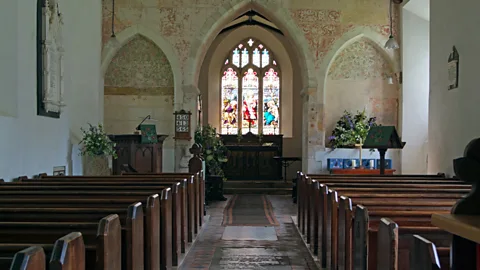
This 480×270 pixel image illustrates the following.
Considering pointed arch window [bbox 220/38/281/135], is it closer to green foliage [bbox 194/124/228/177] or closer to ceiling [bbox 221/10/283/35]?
ceiling [bbox 221/10/283/35]

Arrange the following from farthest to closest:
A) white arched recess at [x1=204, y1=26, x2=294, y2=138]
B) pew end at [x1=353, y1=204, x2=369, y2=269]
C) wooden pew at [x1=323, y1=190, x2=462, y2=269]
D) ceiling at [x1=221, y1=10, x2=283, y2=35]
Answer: white arched recess at [x1=204, y1=26, x2=294, y2=138], ceiling at [x1=221, y1=10, x2=283, y2=35], wooden pew at [x1=323, y1=190, x2=462, y2=269], pew end at [x1=353, y1=204, x2=369, y2=269]

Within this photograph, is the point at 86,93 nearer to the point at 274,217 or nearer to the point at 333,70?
the point at 274,217

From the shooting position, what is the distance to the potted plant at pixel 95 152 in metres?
7.75

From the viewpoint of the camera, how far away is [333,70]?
1162cm

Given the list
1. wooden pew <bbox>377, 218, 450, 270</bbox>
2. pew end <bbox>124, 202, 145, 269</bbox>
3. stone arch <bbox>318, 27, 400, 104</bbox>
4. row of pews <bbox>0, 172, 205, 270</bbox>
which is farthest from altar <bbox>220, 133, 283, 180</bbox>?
wooden pew <bbox>377, 218, 450, 270</bbox>

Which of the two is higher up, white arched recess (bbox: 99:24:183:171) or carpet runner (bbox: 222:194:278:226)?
white arched recess (bbox: 99:24:183:171)

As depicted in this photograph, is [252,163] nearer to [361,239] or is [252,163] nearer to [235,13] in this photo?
[235,13]

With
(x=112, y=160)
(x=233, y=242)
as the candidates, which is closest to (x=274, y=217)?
(x=233, y=242)

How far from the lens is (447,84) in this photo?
6727 millimetres

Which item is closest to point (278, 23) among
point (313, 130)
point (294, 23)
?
point (294, 23)

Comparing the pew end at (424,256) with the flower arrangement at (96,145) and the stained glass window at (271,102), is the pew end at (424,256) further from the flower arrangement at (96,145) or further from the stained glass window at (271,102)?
the stained glass window at (271,102)

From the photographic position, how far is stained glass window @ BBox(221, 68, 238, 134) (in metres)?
15.4

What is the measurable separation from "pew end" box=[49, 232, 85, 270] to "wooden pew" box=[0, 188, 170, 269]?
89 cm

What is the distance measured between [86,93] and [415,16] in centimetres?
714
